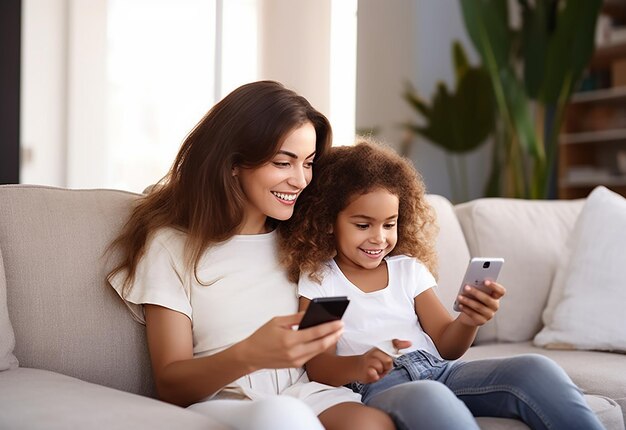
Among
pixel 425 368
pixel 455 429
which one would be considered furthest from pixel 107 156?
pixel 455 429

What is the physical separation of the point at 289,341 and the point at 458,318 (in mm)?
530

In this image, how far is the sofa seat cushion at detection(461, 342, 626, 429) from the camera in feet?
5.20

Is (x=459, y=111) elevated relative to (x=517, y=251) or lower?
elevated

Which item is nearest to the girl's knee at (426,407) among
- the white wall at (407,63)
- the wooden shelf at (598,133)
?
the white wall at (407,63)

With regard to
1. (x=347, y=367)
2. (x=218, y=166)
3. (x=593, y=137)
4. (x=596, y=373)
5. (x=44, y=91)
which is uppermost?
(x=44, y=91)

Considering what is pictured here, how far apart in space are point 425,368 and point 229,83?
7.11 feet

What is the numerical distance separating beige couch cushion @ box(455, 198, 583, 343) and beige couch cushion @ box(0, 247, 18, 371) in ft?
4.43

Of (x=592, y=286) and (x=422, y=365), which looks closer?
(x=422, y=365)

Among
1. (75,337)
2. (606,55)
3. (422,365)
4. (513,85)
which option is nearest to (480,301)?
(422,365)

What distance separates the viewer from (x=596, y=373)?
1825mm

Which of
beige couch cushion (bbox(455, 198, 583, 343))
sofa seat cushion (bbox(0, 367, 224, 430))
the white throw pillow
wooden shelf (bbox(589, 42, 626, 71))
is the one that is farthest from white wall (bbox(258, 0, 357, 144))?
sofa seat cushion (bbox(0, 367, 224, 430))

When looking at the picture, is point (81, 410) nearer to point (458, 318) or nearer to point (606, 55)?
point (458, 318)

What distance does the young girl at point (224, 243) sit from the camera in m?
1.49

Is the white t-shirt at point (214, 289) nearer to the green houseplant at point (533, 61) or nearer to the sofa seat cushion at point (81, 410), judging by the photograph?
the sofa seat cushion at point (81, 410)
